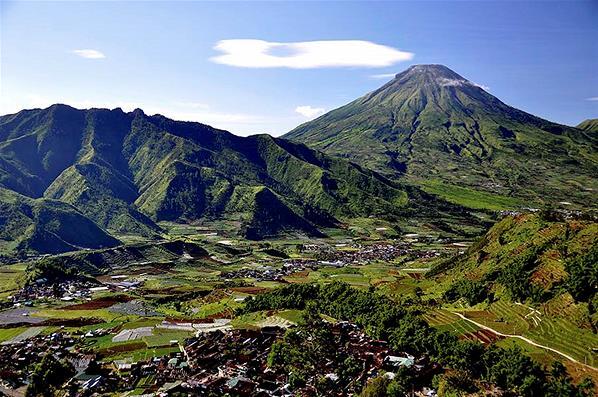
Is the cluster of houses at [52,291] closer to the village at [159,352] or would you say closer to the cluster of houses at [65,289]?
the cluster of houses at [65,289]

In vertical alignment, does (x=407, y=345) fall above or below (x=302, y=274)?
above

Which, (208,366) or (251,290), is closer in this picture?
(208,366)

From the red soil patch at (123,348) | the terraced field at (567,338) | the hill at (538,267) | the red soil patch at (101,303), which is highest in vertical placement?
the hill at (538,267)

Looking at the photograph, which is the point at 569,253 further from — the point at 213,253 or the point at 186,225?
the point at 186,225

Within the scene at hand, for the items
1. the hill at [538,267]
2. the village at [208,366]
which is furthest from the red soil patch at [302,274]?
the village at [208,366]

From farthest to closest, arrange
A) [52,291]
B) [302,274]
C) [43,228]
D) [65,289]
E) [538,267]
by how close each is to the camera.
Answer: [43,228] < [302,274] < [65,289] < [52,291] < [538,267]

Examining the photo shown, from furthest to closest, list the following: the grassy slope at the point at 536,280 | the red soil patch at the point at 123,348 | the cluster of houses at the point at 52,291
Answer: the cluster of houses at the point at 52,291 → the red soil patch at the point at 123,348 → the grassy slope at the point at 536,280

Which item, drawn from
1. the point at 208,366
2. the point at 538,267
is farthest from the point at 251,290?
the point at 538,267

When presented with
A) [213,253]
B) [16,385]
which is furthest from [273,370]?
[213,253]

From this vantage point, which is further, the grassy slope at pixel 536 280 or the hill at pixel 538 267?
the hill at pixel 538 267

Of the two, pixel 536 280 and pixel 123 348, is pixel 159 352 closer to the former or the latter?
pixel 123 348
